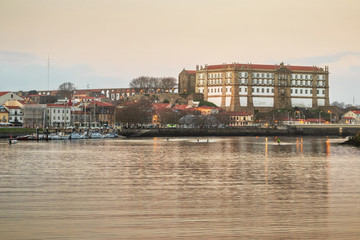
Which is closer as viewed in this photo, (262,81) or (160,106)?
(160,106)

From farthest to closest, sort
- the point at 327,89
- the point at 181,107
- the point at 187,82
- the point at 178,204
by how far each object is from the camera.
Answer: the point at 187,82, the point at 327,89, the point at 181,107, the point at 178,204

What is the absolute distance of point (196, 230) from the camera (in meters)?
16.8

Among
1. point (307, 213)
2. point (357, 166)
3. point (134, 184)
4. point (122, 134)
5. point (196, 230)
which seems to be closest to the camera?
point (196, 230)

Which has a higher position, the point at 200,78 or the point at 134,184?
the point at 200,78

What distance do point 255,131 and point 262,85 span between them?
36461mm

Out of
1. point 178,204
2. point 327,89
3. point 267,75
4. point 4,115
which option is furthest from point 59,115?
point 178,204

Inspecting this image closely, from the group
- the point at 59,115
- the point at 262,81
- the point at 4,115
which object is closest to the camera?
the point at 4,115

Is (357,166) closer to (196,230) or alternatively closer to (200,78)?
(196,230)

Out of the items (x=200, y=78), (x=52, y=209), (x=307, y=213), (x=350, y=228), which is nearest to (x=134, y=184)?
(x=52, y=209)

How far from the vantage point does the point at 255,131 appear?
125188 millimetres

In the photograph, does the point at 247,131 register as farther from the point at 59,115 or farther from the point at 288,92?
the point at 59,115

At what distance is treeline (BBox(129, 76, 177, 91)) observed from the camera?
581 feet

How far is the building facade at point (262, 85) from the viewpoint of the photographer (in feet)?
513

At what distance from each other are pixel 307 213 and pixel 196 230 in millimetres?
4602
